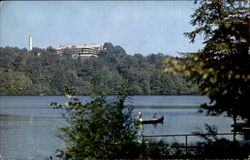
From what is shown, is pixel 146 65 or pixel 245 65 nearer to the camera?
pixel 245 65

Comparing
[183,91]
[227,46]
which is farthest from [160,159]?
[183,91]

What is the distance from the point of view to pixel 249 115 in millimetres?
8234

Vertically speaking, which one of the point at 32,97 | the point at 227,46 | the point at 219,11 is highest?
the point at 219,11

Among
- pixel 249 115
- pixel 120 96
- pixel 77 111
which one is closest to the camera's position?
pixel 249 115

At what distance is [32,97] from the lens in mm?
161375

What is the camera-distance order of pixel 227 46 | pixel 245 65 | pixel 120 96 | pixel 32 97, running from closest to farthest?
pixel 245 65 → pixel 120 96 → pixel 227 46 → pixel 32 97

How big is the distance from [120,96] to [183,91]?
127 metres

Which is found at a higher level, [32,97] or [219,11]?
[219,11]

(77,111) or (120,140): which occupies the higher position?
(77,111)

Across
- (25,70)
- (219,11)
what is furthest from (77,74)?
(219,11)

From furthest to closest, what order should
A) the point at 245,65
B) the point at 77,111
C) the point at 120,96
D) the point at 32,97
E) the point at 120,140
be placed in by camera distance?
the point at 32,97 < the point at 120,96 < the point at 120,140 < the point at 77,111 < the point at 245,65

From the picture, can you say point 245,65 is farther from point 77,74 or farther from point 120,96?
point 77,74

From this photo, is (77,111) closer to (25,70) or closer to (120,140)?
(120,140)

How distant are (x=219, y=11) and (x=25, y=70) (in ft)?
423
